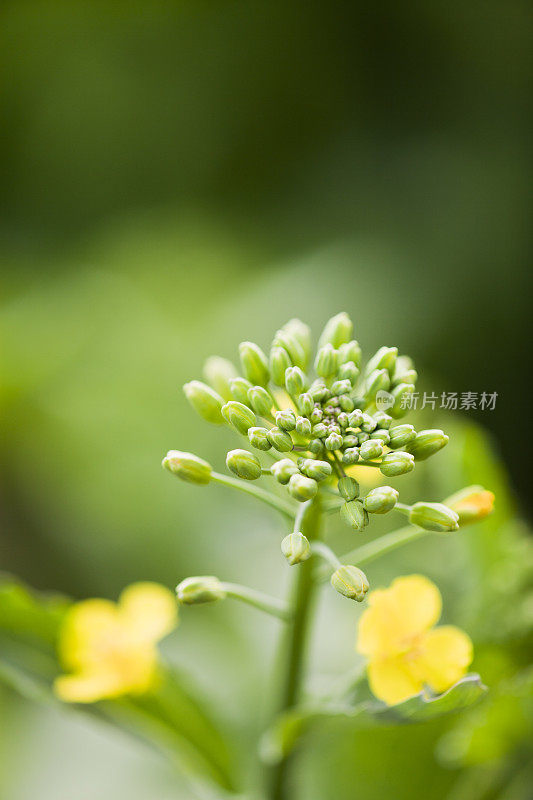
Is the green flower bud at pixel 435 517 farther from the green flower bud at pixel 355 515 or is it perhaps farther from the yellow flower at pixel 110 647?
the yellow flower at pixel 110 647

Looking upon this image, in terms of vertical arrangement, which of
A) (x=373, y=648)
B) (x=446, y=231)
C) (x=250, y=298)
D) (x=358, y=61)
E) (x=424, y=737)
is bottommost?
(x=424, y=737)

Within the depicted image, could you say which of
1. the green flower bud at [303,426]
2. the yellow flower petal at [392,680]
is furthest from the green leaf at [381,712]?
the green flower bud at [303,426]

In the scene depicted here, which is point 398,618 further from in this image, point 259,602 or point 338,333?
point 338,333

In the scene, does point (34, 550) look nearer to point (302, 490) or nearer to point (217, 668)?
point (217, 668)

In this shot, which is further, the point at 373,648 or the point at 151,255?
the point at 151,255


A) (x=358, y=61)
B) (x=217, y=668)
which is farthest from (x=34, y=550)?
(x=358, y=61)

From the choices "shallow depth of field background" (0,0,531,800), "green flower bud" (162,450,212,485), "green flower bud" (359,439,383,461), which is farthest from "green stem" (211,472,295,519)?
"shallow depth of field background" (0,0,531,800)
